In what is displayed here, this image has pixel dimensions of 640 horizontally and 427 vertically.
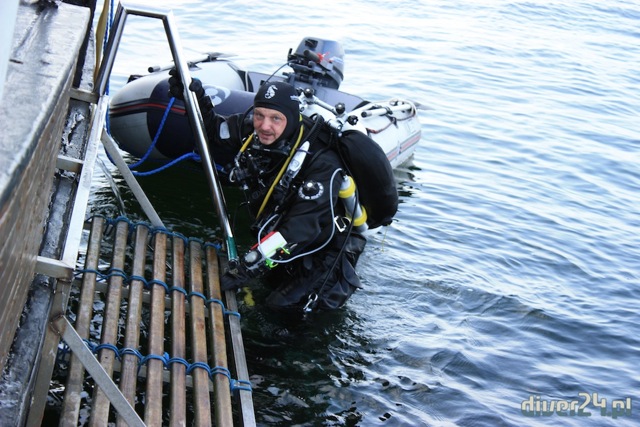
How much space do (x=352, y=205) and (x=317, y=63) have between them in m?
3.71

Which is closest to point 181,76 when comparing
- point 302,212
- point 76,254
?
point 302,212

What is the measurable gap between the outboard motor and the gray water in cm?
139

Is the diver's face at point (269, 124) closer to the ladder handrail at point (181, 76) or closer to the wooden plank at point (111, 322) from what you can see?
the ladder handrail at point (181, 76)

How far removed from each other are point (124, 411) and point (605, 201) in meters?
7.15

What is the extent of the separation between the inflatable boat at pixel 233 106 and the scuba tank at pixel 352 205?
358mm

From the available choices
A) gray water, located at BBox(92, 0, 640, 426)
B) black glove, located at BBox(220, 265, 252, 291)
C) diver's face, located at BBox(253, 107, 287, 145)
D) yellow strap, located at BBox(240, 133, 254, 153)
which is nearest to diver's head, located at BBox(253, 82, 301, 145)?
diver's face, located at BBox(253, 107, 287, 145)

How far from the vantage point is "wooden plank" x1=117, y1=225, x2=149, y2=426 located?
130 inches

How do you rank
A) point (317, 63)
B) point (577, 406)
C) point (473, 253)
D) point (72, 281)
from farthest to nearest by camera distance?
point (317, 63) < point (473, 253) < point (577, 406) < point (72, 281)

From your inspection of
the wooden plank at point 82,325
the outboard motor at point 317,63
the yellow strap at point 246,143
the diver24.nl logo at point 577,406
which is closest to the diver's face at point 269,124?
the yellow strap at point 246,143

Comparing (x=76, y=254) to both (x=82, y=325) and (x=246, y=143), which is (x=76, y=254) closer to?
(x=82, y=325)

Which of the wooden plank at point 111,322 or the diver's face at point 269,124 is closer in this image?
the wooden plank at point 111,322

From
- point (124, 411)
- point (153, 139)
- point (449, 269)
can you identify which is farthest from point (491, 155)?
point (124, 411)

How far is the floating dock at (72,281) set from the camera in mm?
1924

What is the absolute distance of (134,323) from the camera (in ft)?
12.4
